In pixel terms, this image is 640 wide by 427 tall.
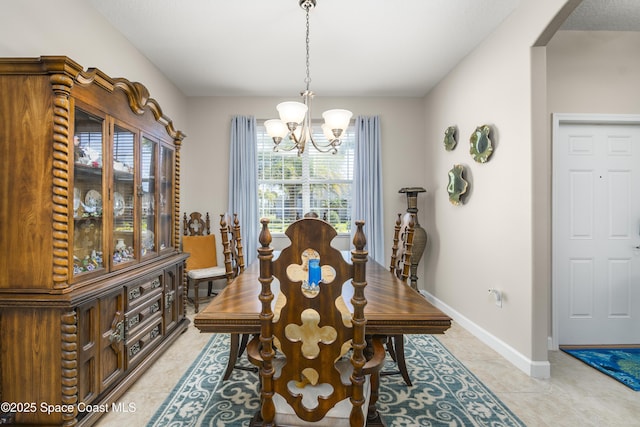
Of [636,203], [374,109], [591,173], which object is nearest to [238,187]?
[374,109]

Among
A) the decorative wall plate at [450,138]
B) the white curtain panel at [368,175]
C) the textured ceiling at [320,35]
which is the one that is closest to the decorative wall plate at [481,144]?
the decorative wall plate at [450,138]

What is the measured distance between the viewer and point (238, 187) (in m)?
4.15

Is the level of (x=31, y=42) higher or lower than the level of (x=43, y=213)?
higher

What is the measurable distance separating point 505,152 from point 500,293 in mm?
1193

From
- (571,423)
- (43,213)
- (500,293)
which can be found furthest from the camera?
(500,293)

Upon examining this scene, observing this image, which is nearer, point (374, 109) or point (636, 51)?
point (636, 51)

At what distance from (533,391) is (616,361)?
100cm

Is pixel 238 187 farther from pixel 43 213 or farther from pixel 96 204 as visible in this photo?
pixel 43 213

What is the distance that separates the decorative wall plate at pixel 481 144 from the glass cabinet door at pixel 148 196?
2.92 metres

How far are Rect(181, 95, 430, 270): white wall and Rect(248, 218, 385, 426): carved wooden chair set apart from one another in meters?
3.28

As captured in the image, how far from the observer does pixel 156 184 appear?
269 cm

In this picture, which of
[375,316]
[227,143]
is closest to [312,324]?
[375,316]

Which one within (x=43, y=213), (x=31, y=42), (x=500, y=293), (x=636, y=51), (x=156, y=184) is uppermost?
(x=636, y=51)

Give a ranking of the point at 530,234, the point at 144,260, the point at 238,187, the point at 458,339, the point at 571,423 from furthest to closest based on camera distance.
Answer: the point at 238,187, the point at 458,339, the point at 144,260, the point at 530,234, the point at 571,423
